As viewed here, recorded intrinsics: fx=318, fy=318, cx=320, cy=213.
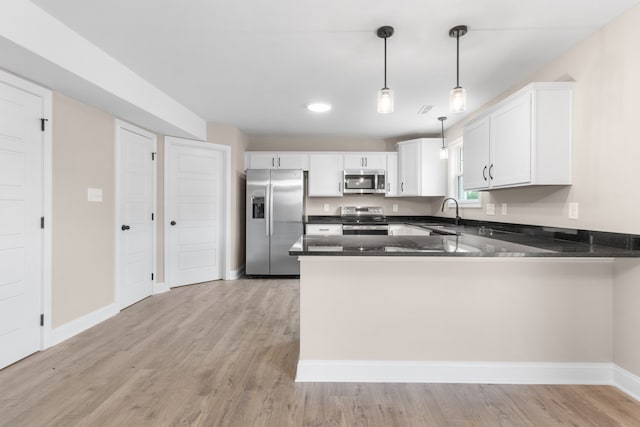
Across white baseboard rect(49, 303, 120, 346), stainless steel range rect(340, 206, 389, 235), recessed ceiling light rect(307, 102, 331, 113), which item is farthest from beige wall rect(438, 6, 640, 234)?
white baseboard rect(49, 303, 120, 346)

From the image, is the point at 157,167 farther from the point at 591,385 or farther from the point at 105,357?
the point at 591,385

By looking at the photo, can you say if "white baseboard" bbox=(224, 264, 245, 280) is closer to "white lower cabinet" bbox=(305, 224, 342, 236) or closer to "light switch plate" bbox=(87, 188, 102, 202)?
"white lower cabinet" bbox=(305, 224, 342, 236)

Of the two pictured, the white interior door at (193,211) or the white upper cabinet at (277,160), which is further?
the white upper cabinet at (277,160)

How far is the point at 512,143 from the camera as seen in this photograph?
2.56 meters

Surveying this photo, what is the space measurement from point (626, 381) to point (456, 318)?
3.41 ft

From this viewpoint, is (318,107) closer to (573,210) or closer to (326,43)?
(326,43)

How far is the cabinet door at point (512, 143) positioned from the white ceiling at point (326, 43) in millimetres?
428

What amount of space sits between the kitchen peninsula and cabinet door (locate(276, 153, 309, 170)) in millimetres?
3342

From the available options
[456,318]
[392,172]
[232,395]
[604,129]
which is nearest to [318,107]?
[392,172]

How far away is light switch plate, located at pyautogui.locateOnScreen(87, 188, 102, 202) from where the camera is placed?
301cm

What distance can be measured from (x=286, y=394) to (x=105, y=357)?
148cm

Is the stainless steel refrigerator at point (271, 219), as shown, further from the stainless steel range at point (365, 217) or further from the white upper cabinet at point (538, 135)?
the white upper cabinet at point (538, 135)

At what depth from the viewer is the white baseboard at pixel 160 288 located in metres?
4.15

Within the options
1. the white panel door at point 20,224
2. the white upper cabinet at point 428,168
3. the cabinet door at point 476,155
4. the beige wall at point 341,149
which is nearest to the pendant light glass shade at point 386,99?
the cabinet door at point 476,155
